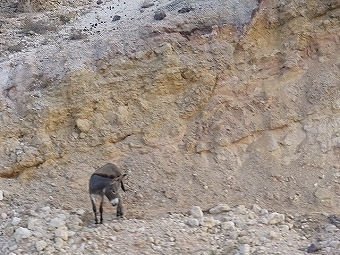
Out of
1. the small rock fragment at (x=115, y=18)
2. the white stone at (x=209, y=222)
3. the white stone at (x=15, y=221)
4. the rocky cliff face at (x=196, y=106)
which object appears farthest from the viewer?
the small rock fragment at (x=115, y=18)

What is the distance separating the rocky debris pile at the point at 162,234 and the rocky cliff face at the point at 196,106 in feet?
2.07

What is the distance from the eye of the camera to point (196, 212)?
7.58 meters

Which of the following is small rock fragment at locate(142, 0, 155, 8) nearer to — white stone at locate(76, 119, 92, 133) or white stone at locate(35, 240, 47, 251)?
white stone at locate(76, 119, 92, 133)

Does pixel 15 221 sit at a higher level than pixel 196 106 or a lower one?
lower

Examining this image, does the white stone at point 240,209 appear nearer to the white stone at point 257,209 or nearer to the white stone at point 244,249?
the white stone at point 257,209

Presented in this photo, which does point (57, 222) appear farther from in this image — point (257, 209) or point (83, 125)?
point (257, 209)

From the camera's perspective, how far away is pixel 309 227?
7.40 m

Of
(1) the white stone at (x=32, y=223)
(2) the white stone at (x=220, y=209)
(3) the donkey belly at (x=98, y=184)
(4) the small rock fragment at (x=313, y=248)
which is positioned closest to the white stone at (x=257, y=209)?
(2) the white stone at (x=220, y=209)

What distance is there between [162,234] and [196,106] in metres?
2.73

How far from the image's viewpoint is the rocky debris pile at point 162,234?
677 cm

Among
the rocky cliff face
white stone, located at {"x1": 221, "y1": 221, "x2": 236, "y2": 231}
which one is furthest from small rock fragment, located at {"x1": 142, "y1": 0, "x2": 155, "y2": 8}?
white stone, located at {"x1": 221, "y1": 221, "x2": 236, "y2": 231}

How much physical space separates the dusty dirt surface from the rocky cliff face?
0.02 metres

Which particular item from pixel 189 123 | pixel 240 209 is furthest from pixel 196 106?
pixel 240 209

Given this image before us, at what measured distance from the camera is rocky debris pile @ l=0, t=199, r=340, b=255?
677 centimetres
